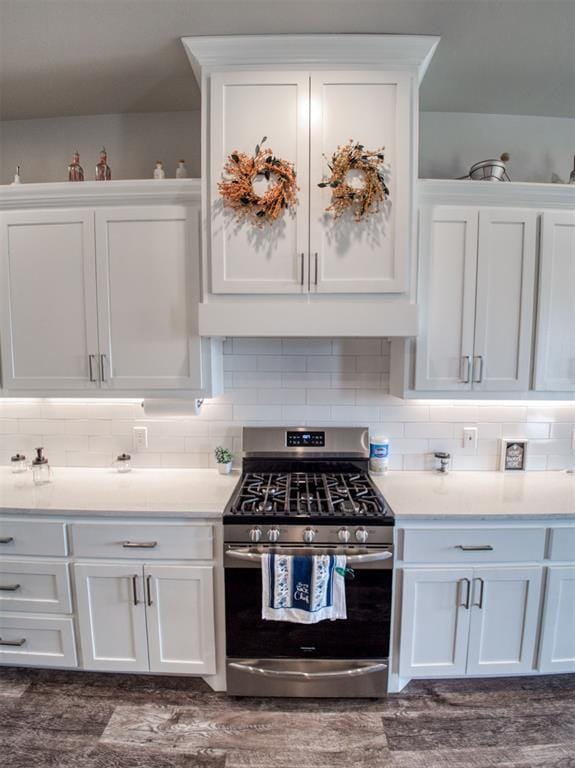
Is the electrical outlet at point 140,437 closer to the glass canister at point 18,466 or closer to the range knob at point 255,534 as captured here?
the glass canister at point 18,466

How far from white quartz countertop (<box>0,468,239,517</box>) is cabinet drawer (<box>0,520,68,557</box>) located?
0.06 m

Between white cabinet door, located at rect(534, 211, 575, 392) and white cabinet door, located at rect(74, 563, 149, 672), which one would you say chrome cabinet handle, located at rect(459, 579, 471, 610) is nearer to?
white cabinet door, located at rect(534, 211, 575, 392)

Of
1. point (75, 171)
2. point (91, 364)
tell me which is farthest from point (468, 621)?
point (75, 171)

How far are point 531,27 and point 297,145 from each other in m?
1.09

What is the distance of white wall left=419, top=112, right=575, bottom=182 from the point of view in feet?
6.75

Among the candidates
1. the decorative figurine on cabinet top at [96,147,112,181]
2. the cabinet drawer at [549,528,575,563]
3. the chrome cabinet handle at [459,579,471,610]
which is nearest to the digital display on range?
the chrome cabinet handle at [459,579,471,610]

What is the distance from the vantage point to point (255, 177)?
1599 mm

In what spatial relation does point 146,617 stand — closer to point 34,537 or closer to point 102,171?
point 34,537

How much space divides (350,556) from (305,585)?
23 centimetres

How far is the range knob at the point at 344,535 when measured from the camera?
1.52 meters

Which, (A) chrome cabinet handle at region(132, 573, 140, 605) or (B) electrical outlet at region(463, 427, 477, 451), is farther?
(B) electrical outlet at region(463, 427, 477, 451)

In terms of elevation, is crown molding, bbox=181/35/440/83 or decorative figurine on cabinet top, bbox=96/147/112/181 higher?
crown molding, bbox=181/35/440/83

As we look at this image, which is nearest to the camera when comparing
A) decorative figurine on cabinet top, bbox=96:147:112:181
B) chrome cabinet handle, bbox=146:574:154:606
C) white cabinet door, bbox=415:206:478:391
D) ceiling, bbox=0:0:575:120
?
ceiling, bbox=0:0:575:120

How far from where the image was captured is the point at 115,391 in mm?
1850
